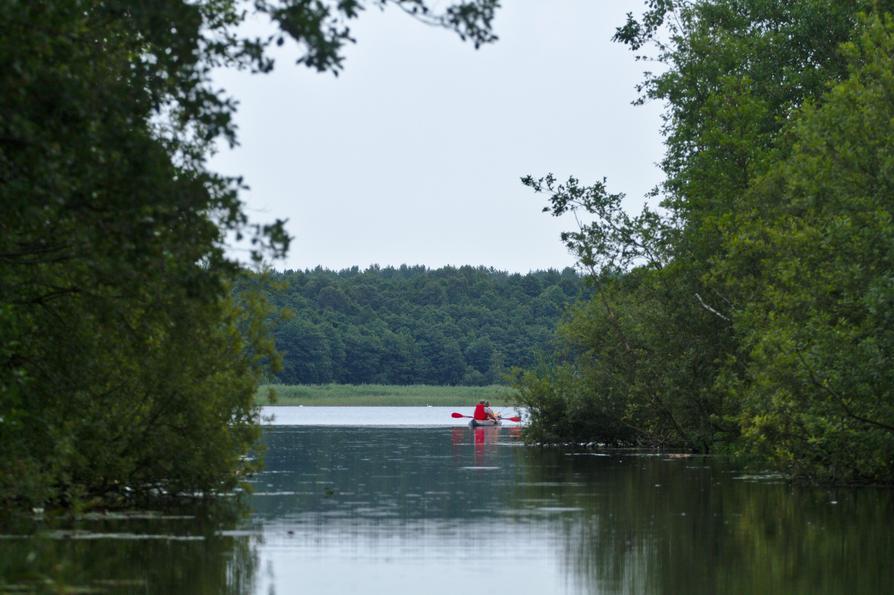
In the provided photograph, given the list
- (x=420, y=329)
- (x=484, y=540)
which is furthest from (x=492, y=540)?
(x=420, y=329)

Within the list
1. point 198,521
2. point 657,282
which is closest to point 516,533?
point 198,521

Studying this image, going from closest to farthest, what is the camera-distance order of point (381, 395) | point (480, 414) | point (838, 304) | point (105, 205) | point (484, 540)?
point (105, 205) < point (484, 540) < point (838, 304) < point (480, 414) < point (381, 395)

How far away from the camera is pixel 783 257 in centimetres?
3425

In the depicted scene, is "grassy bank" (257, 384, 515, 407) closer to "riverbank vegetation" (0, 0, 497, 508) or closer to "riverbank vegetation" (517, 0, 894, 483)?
"riverbank vegetation" (517, 0, 894, 483)

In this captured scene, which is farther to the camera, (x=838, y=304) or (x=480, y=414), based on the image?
(x=480, y=414)

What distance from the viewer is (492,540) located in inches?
862

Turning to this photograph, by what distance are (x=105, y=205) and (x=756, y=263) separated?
2859 centimetres

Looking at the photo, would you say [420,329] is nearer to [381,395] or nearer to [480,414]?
[381,395]

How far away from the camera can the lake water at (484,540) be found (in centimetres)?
1717

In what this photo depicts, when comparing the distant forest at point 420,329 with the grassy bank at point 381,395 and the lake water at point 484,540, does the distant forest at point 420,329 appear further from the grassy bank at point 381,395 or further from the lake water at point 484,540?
the lake water at point 484,540

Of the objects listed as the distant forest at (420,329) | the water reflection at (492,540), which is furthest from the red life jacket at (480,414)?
the distant forest at (420,329)

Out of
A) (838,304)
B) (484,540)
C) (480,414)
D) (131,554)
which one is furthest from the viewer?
(480,414)

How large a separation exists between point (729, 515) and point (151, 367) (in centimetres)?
1017

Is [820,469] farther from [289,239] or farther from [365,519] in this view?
[289,239]
